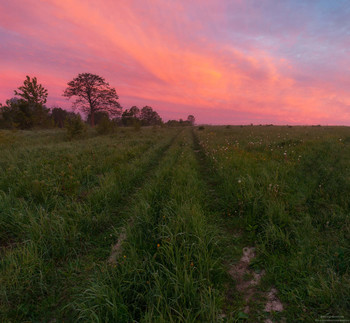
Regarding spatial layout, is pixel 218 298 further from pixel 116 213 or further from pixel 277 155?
pixel 277 155

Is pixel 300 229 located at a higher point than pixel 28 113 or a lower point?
lower

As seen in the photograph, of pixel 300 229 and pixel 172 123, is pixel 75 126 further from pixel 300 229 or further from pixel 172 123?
pixel 172 123

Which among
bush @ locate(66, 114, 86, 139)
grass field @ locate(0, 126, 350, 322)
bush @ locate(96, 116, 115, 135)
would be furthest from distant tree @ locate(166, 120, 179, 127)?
grass field @ locate(0, 126, 350, 322)

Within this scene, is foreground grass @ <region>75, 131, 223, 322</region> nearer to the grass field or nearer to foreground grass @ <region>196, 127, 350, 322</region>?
the grass field

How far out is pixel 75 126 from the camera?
870 inches

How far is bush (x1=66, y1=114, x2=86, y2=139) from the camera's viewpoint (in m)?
21.6

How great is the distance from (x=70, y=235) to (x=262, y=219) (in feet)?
14.1

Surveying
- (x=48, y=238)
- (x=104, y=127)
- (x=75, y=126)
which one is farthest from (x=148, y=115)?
(x=48, y=238)

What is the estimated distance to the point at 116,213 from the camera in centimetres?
460

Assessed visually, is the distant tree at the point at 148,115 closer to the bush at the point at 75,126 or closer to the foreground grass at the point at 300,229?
the bush at the point at 75,126

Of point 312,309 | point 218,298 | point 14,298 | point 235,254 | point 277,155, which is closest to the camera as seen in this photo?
point 312,309

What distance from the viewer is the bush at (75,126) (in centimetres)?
2161

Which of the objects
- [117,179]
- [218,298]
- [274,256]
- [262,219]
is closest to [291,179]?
[262,219]

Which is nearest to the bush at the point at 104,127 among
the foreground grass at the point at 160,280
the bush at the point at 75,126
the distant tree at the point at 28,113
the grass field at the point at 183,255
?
the bush at the point at 75,126
